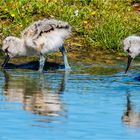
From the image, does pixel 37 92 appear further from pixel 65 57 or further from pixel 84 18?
pixel 84 18

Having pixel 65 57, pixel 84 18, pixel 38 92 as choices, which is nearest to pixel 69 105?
pixel 38 92

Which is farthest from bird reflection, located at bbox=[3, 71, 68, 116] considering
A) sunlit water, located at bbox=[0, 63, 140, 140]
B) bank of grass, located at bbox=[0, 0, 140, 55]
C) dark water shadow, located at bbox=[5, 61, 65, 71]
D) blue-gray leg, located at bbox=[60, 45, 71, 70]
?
bank of grass, located at bbox=[0, 0, 140, 55]

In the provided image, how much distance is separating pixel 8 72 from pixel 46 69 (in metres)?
0.87

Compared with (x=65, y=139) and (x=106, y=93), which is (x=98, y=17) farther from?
(x=65, y=139)

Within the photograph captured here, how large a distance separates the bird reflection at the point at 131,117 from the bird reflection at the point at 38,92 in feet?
2.68

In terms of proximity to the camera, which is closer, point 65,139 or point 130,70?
point 65,139

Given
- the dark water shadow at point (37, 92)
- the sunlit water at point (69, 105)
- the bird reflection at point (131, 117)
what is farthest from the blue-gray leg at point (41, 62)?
the bird reflection at point (131, 117)

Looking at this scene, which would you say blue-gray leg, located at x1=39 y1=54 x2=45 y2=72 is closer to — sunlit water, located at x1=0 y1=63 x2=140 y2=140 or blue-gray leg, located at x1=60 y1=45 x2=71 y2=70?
sunlit water, located at x1=0 y1=63 x2=140 y2=140

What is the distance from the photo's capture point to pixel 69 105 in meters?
11.2

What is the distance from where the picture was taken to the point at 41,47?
49.4ft

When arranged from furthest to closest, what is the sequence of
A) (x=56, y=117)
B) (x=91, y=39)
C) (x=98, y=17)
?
→ (x=98, y=17), (x=91, y=39), (x=56, y=117)

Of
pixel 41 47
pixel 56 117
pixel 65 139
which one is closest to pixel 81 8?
pixel 41 47

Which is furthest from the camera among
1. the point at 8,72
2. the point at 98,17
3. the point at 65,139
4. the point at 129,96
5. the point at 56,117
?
the point at 98,17

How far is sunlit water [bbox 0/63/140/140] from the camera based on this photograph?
31.0 feet
